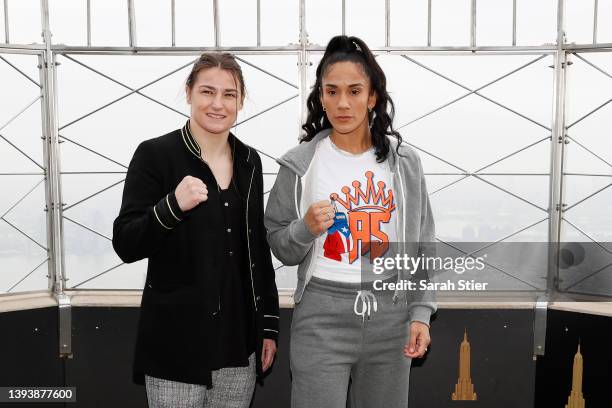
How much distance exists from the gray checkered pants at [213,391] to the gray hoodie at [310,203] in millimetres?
298

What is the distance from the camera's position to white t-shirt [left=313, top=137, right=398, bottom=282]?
1678 mm

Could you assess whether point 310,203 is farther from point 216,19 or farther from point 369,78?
point 216,19

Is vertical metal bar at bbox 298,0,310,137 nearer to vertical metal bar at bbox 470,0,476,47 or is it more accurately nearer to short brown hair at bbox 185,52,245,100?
vertical metal bar at bbox 470,0,476,47

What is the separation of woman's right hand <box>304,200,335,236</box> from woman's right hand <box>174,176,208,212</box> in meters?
0.29

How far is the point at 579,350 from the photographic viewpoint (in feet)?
8.89

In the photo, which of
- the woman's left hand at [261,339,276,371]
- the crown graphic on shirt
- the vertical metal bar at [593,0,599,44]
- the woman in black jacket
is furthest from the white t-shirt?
the vertical metal bar at [593,0,599,44]

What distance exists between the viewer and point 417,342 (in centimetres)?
170

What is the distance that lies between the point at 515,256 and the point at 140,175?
9.19 ft

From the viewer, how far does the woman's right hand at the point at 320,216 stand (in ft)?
4.99

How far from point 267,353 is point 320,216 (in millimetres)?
612

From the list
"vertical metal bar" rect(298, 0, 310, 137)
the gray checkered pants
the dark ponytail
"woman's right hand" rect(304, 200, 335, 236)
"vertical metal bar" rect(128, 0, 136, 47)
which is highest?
"vertical metal bar" rect(128, 0, 136, 47)

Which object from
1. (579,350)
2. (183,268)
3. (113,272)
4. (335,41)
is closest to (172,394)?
(183,268)

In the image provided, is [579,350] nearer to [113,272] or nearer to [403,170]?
[403,170]

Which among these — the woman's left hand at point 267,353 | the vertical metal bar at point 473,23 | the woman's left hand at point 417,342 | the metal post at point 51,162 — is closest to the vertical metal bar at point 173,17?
the metal post at point 51,162
